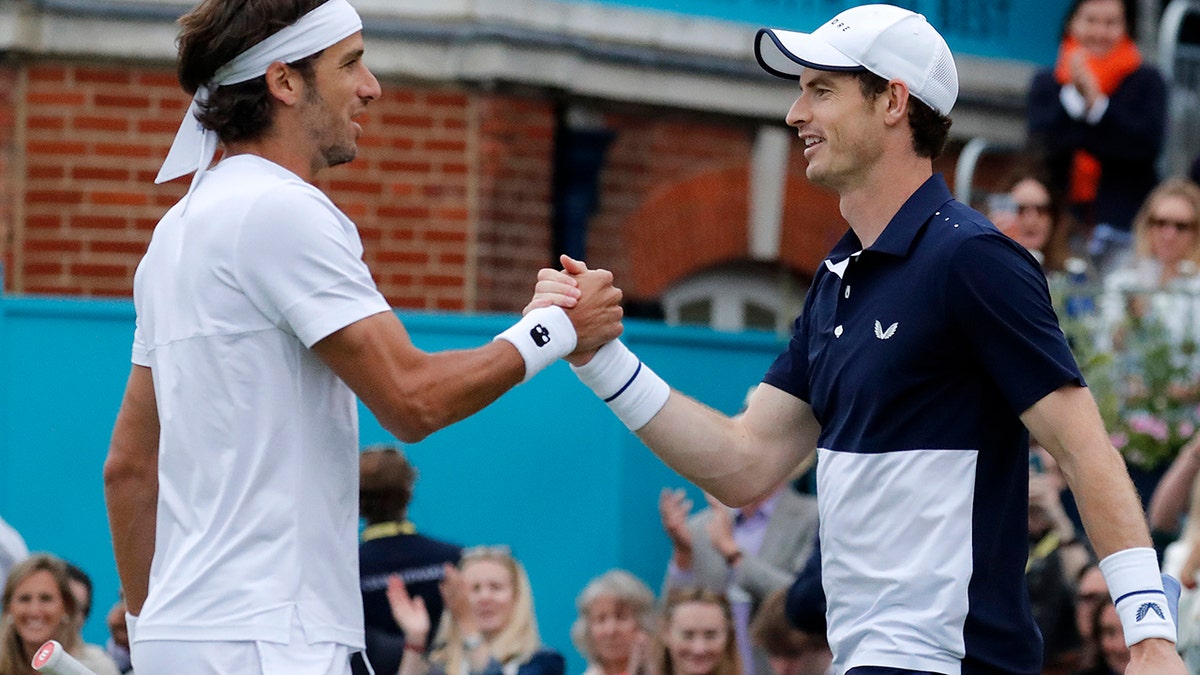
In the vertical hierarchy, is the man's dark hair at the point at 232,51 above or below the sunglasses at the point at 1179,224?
above

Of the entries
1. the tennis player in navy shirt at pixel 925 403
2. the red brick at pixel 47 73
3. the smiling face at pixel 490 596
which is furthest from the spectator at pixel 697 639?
the red brick at pixel 47 73

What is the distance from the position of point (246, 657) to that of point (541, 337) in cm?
87

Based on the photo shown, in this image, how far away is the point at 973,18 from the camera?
11031 millimetres

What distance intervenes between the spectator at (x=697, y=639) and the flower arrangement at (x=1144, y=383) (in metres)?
1.93

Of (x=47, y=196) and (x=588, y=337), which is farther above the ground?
(x=47, y=196)

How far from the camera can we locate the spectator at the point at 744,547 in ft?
24.3

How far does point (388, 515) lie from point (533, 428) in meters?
1.20

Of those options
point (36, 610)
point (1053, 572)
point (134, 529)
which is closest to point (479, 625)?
point (36, 610)

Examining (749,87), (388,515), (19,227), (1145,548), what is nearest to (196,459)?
(1145,548)

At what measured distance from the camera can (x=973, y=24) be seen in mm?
11031

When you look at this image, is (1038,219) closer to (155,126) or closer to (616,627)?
(616,627)

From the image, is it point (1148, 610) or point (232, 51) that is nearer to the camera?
point (1148, 610)

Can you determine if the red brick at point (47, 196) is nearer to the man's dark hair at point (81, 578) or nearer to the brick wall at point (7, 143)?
the brick wall at point (7, 143)

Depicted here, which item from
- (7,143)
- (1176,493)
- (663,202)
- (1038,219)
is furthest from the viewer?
(663,202)
